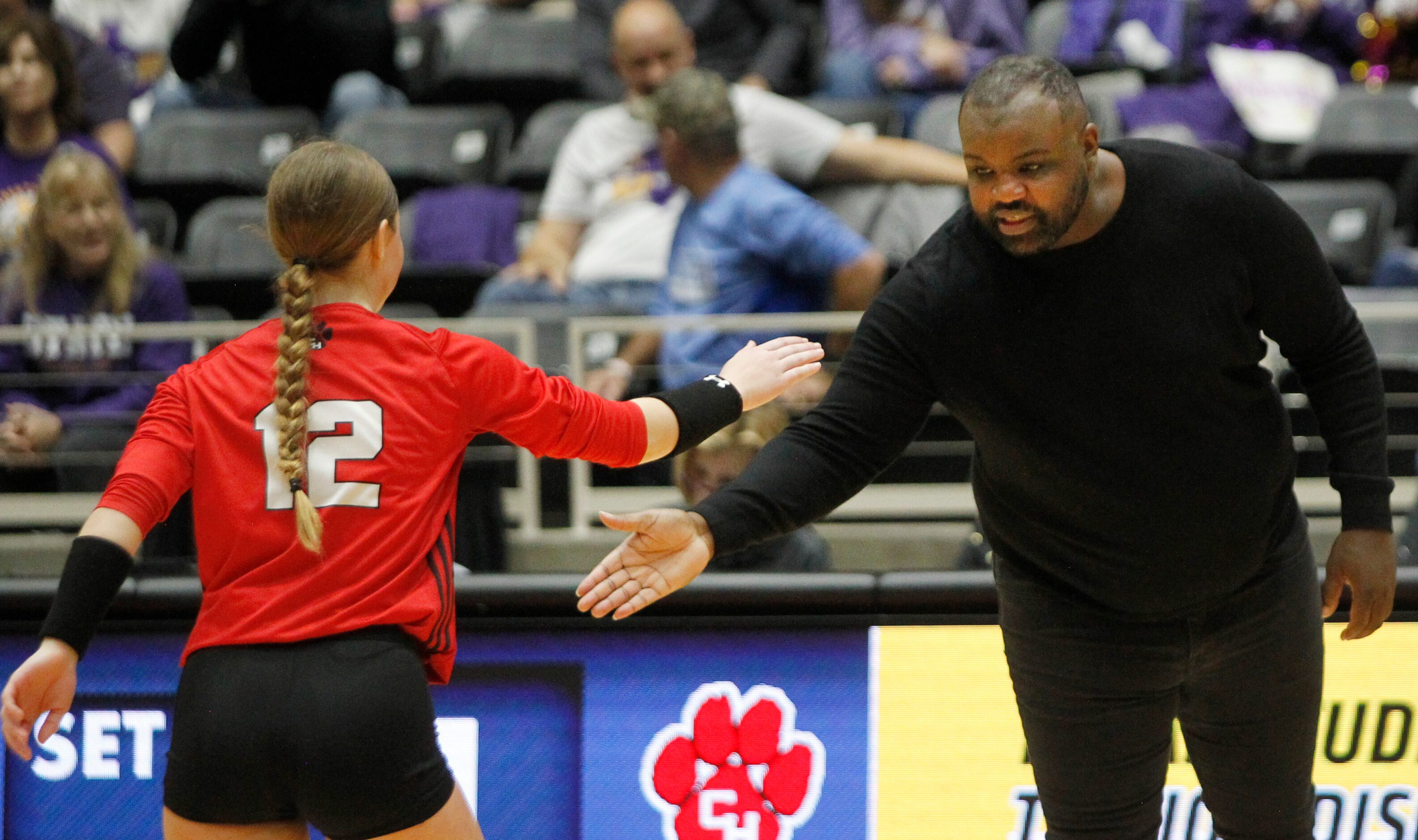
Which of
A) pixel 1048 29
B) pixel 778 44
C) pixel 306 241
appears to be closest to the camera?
pixel 306 241

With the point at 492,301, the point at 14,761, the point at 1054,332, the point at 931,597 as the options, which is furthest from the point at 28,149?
the point at 1054,332

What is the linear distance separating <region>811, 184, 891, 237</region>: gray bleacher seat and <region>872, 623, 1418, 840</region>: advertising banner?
81.3 inches

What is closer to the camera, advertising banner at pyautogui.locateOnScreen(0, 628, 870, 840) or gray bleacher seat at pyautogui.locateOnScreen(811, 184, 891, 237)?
advertising banner at pyautogui.locateOnScreen(0, 628, 870, 840)

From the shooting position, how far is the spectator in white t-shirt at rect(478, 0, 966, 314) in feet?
14.7

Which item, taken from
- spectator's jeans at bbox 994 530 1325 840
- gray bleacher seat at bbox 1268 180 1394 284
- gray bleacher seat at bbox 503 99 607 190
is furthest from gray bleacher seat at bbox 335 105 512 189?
spectator's jeans at bbox 994 530 1325 840

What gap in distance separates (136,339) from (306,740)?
2.65 meters

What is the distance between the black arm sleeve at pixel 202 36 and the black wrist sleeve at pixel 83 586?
479 centimetres

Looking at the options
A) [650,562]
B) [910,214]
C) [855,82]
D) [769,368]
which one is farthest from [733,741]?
[855,82]

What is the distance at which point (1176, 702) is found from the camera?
7.16 feet

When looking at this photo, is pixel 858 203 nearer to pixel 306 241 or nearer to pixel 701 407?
pixel 701 407

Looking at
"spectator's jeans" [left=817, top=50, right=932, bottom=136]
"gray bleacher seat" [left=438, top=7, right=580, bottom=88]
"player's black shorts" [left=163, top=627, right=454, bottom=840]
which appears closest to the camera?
"player's black shorts" [left=163, top=627, right=454, bottom=840]

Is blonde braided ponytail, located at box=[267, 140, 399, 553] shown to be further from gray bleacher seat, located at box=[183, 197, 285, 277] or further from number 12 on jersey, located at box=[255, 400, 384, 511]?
gray bleacher seat, located at box=[183, 197, 285, 277]

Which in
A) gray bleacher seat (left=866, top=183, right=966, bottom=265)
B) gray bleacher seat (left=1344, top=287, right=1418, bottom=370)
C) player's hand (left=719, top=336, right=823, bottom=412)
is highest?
player's hand (left=719, top=336, right=823, bottom=412)

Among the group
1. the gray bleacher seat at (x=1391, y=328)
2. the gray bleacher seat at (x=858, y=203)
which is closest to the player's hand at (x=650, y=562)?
the gray bleacher seat at (x=858, y=203)
